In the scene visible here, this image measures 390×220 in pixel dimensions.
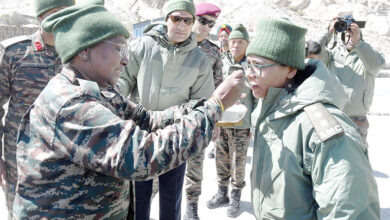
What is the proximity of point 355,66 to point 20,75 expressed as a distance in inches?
164

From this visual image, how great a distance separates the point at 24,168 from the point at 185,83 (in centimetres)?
164

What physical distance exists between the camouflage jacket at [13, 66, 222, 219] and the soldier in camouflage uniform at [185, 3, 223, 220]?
1643mm

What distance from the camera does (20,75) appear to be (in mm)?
2547

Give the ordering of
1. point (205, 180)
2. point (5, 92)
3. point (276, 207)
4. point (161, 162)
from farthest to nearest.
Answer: point (205, 180), point (5, 92), point (276, 207), point (161, 162)

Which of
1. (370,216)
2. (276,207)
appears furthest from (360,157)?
(276,207)

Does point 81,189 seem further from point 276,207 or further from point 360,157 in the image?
point 360,157

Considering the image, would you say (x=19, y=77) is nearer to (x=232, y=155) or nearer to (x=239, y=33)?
(x=232, y=155)

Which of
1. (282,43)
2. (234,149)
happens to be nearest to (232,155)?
(234,149)

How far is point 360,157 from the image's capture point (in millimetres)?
1380

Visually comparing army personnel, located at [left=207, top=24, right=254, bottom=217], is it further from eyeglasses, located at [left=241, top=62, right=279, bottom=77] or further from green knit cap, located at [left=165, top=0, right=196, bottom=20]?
eyeglasses, located at [left=241, top=62, right=279, bottom=77]

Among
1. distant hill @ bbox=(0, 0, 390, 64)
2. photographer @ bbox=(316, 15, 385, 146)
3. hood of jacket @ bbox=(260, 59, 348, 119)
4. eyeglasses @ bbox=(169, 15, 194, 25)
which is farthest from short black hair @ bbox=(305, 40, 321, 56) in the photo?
distant hill @ bbox=(0, 0, 390, 64)

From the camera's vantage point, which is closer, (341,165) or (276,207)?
(341,165)

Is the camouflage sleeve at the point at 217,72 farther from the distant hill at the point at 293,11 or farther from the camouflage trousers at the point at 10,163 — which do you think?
the distant hill at the point at 293,11

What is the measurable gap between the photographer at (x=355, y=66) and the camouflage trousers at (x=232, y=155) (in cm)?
167
